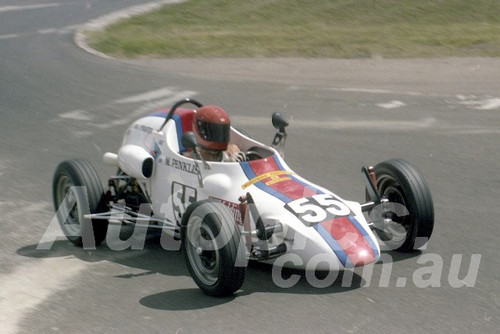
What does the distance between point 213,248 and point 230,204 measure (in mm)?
719

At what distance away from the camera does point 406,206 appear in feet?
29.0

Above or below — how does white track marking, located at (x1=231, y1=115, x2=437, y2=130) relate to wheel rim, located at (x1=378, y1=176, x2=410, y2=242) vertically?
below

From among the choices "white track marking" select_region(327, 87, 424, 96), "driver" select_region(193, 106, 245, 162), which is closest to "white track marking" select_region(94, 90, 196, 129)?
"white track marking" select_region(327, 87, 424, 96)

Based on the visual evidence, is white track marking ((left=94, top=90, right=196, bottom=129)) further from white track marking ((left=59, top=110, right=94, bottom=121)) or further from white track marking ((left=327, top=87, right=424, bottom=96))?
white track marking ((left=327, top=87, right=424, bottom=96))

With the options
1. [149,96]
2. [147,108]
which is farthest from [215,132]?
[149,96]

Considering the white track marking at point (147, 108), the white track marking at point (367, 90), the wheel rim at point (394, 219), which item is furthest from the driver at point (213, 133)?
the white track marking at point (367, 90)

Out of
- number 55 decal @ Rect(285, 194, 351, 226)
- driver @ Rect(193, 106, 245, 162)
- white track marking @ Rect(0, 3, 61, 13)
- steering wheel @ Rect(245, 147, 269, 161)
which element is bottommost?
white track marking @ Rect(0, 3, 61, 13)

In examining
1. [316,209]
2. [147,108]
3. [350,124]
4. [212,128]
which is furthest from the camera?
[147,108]

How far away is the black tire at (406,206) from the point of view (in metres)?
8.67

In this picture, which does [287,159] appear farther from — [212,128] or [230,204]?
[230,204]

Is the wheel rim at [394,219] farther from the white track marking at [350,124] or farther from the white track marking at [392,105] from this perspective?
the white track marking at [392,105]

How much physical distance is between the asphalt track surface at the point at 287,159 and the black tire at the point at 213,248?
0.53 feet

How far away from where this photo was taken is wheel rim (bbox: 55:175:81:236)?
9.58 metres

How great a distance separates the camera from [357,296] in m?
7.85
